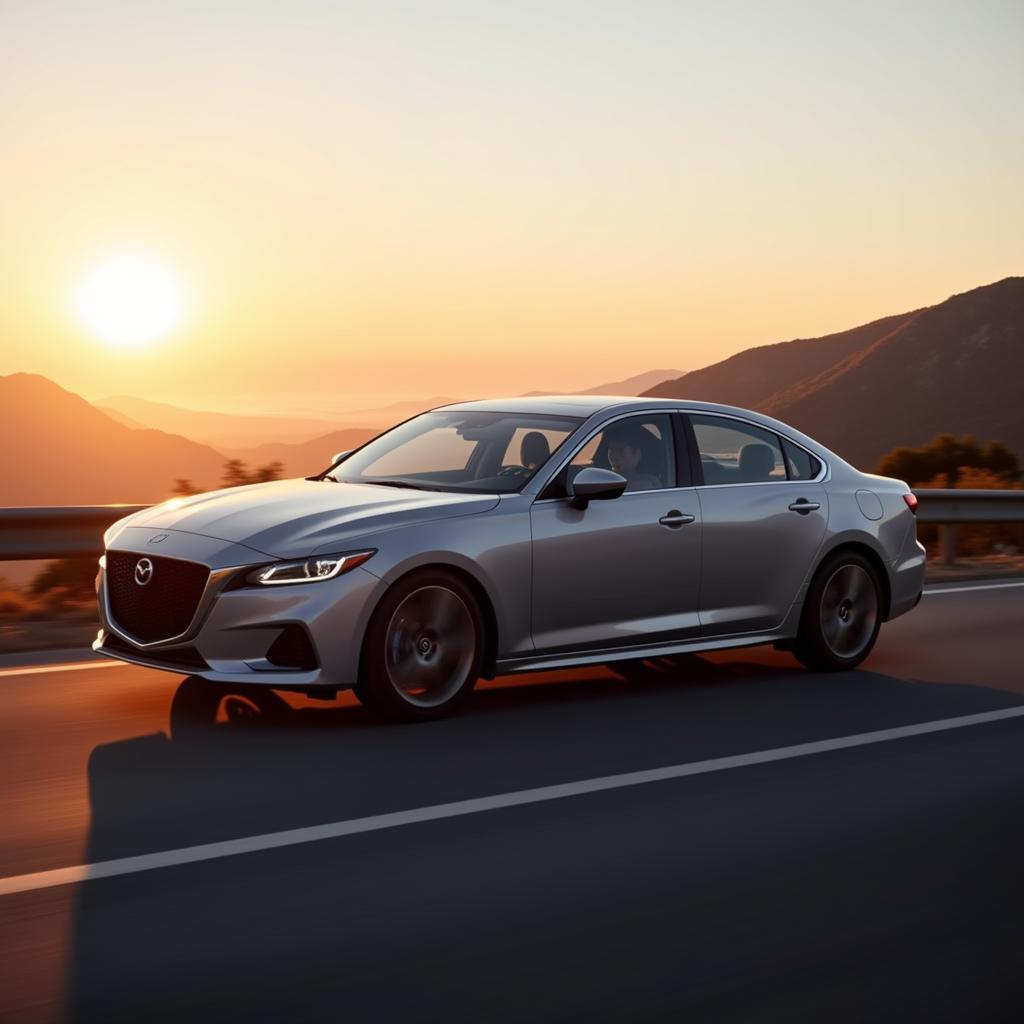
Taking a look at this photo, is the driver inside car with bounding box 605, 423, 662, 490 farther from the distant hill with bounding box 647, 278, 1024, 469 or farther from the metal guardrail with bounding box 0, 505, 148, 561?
the distant hill with bounding box 647, 278, 1024, 469

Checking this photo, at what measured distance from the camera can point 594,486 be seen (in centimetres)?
759

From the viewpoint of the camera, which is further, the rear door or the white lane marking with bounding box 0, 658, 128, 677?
the white lane marking with bounding box 0, 658, 128, 677

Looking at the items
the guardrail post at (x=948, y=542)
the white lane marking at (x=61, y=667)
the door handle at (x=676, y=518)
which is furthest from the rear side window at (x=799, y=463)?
the guardrail post at (x=948, y=542)

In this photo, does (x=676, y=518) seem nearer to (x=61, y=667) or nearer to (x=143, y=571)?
(x=143, y=571)

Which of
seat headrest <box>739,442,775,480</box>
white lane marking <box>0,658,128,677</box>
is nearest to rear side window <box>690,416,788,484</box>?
seat headrest <box>739,442,775,480</box>

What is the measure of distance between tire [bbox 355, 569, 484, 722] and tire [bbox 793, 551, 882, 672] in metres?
2.47

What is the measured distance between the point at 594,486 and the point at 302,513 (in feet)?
4.68

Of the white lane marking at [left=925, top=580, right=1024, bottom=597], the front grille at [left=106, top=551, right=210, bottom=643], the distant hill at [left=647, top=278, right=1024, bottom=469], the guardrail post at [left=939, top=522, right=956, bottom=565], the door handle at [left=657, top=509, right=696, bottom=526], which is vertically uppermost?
the distant hill at [left=647, top=278, right=1024, bottom=469]

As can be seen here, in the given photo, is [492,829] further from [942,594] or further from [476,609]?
[942,594]

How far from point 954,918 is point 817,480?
4609mm

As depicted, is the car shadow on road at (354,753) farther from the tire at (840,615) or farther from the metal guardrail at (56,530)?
the metal guardrail at (56,530)

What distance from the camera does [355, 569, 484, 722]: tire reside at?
22.8 ft

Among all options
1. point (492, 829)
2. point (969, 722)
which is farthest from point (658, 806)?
point (969, 722)

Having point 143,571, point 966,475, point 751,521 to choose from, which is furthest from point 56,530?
point 966,475
